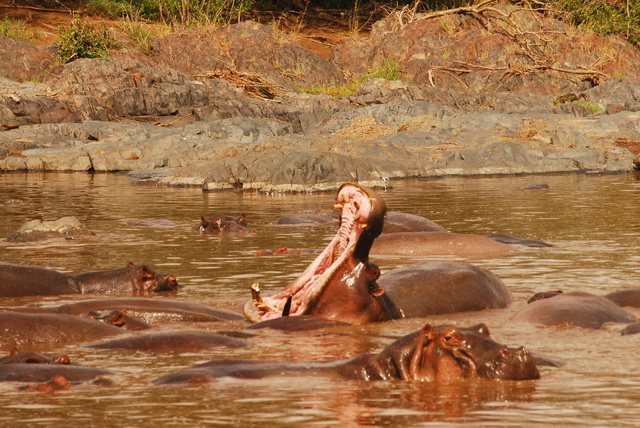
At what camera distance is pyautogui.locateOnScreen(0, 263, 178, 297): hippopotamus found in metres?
7.96

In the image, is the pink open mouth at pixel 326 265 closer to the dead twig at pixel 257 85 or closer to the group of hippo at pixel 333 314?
the group of hippo at pixel 333 314

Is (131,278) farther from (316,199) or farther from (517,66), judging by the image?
(517,66)

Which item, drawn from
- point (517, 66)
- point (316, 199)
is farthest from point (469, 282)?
point (517, 66)

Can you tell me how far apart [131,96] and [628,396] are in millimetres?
27340

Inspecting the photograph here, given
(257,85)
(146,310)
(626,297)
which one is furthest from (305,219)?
(257,85)

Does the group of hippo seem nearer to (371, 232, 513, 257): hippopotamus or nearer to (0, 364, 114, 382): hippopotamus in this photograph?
(0, 364, 114, 382): hippopotamus

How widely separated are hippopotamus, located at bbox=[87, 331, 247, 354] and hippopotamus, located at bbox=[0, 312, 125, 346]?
0.28 m

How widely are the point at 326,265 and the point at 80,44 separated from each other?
28.7 meters

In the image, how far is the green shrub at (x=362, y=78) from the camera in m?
34.6

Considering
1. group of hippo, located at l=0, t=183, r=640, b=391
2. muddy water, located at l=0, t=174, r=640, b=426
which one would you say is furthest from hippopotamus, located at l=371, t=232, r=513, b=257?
group of hippo, located at l=0, t=183, r=640, b=391

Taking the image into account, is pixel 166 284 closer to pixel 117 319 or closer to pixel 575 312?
pixel 117 319

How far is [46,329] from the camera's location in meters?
6.20

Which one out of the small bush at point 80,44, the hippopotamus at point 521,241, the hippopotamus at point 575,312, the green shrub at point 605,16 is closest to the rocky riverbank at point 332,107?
the small bush at point 80,44

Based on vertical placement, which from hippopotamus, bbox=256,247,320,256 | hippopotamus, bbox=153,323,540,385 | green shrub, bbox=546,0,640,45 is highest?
green shrub, bbox=546,0,640,45
